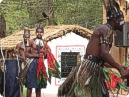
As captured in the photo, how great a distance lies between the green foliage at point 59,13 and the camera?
25.6 metres

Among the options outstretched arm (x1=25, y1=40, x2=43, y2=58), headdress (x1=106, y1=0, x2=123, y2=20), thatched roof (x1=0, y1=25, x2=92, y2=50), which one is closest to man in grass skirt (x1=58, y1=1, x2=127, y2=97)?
headdress (x1=106, y1=0, x2=123, y2=20)

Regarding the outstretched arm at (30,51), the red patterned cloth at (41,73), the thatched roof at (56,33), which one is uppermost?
the thatched roof at (56,33)

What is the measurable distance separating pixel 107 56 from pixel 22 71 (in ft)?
12.2

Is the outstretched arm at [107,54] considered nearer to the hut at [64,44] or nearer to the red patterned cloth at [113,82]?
the red patterned cloth at [113,82]

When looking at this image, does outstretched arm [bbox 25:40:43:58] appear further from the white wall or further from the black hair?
the white wall

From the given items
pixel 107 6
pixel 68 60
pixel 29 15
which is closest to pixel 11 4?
pixel 29 15

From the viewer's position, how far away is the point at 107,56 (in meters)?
Answer: 5.28

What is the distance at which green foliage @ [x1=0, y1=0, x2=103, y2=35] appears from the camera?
25625 mm

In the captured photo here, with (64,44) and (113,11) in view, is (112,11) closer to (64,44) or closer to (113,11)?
(113,11)

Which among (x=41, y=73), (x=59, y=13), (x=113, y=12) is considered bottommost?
(x=41, y=73)

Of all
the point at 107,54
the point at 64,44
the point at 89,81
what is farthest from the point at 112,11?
the point at 64,44

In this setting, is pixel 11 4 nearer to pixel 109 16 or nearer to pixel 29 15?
pixel 29 15

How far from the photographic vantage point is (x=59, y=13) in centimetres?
2738

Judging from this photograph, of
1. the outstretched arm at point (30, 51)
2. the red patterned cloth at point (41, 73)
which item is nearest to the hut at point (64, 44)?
the outstretched arm at point (30, 51)
